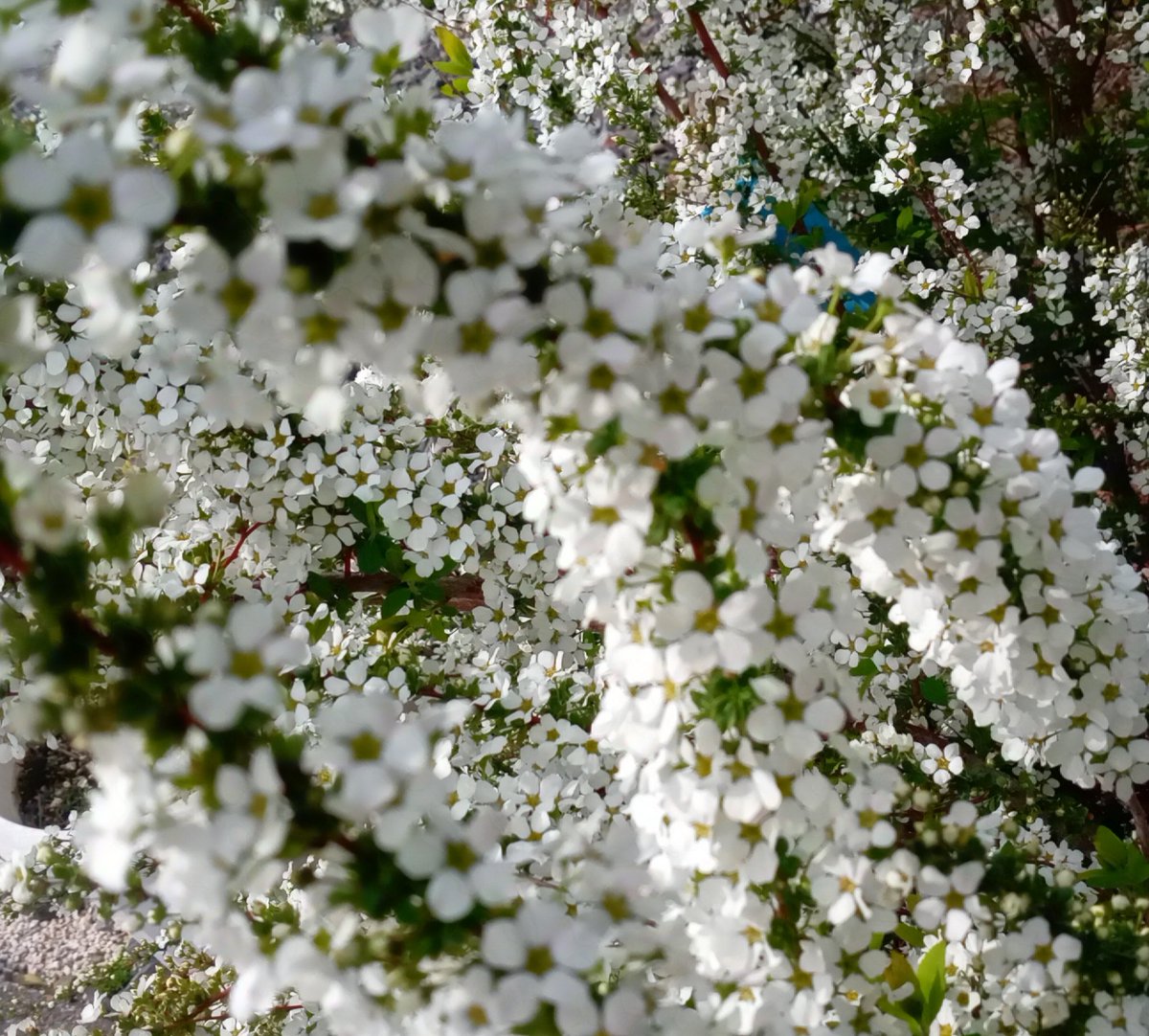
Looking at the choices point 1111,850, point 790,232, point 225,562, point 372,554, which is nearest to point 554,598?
point 372,554

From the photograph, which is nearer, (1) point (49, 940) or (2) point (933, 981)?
(2) point (933, 981)

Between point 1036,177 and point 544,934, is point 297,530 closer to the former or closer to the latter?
point 544,934

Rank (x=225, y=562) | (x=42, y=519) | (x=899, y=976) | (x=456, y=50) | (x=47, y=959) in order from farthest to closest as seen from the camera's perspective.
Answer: (x=47, y=959), (x=456, y=50), (x=225, y=562), (x=899, y=976), (x=42, y=519)

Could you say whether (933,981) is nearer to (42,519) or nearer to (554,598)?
(554,598)

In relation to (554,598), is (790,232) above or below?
above

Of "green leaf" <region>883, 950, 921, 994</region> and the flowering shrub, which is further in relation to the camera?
"green leaf" <region>883, 950, 921, 994</region>

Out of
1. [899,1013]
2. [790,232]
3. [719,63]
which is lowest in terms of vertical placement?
[899,1013]

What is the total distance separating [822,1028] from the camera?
1.36m

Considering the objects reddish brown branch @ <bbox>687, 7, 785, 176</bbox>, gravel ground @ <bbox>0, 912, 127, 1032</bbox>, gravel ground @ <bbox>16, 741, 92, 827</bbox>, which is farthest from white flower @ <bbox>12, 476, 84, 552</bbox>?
gravel ground @ <bbox>16, 741, 92, 827</bbox>

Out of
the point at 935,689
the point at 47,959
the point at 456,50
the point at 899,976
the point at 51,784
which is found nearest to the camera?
the point at 899,976

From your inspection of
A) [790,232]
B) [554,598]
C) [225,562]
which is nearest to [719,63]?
[790,232]

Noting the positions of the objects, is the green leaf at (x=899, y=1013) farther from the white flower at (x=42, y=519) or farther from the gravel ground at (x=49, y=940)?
the gravel ground at (x=49, y=940)

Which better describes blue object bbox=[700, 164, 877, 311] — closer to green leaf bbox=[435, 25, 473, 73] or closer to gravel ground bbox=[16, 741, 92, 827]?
green leaf bbox=[435, 25, 473, 73]

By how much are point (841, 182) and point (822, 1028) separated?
4.02 m
